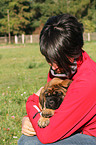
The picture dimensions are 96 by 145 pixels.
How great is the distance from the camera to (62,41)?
6.77ft

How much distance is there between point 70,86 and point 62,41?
440 millimetres

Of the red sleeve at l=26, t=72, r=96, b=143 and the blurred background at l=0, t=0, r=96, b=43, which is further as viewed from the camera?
the blurred background at l=0, t=0, r=96, b=43

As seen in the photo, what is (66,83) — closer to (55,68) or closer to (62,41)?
(55,68)

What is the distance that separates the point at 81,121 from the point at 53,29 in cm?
92

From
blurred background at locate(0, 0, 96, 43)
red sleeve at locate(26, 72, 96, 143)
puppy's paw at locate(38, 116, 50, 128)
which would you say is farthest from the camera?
blurred background at locate(0, 0, 96, 43)

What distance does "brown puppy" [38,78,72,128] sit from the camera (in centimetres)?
223

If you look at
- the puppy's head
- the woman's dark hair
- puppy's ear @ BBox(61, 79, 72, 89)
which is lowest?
the puppy's head

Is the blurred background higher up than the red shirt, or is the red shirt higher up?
the red shirt

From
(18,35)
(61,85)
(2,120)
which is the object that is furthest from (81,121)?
(18,35)

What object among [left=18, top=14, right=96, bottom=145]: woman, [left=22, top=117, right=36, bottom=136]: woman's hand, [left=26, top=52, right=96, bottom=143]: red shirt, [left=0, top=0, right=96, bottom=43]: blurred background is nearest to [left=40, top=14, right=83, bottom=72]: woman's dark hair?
[left=18, top=14, right=96, bottom=145]: woman

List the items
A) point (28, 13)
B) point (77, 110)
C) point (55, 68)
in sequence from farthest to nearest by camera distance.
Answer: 1. point (28, 13)
2. point (55, 68)
3. point (77, 110)

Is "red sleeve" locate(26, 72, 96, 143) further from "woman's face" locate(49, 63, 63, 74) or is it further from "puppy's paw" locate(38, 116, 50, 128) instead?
"woman's face" locate(49, 63, 63, 74)

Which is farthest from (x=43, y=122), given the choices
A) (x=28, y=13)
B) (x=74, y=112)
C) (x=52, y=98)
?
(x=28, y=13)

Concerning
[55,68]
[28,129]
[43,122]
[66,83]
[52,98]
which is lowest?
[28,129]
